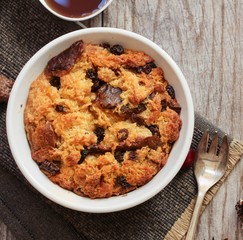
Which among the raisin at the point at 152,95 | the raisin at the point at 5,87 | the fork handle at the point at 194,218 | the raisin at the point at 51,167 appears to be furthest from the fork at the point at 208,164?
the raisin at the point at 5,87

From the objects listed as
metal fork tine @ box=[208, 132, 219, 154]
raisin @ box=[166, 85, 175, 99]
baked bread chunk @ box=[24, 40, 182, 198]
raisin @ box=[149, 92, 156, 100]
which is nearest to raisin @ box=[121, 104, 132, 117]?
baked bread chunk @ box=[24, 40, 182, 198]

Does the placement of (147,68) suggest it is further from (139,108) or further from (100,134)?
(100,134)

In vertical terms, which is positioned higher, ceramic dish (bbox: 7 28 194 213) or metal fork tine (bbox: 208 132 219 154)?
ceramic dish (bbox: 7 28 194 213)

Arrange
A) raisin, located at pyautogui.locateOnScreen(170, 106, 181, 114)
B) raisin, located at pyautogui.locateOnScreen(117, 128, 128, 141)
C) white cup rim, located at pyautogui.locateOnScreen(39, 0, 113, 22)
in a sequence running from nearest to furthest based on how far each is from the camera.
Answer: raisin, located at pyautogui.locateOnScreen(117, 128, 128, 141)
raisin, located at pyautogui.locateOnScreen(170, 106, 181, 114)
white cup rim, located at pyautogui.locateOnScreen(39, 0, 113, 22)

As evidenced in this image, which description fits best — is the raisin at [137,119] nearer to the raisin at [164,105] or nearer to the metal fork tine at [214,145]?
the raisin at [164,105]

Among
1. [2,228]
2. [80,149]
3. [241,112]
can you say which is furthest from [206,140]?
[2,228]

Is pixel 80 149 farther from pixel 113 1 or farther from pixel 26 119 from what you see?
pixel 113 1

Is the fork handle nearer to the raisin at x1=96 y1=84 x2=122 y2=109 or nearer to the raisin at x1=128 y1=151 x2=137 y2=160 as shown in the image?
the raisin at x1=128 y1=151 x2=137 y2=160
